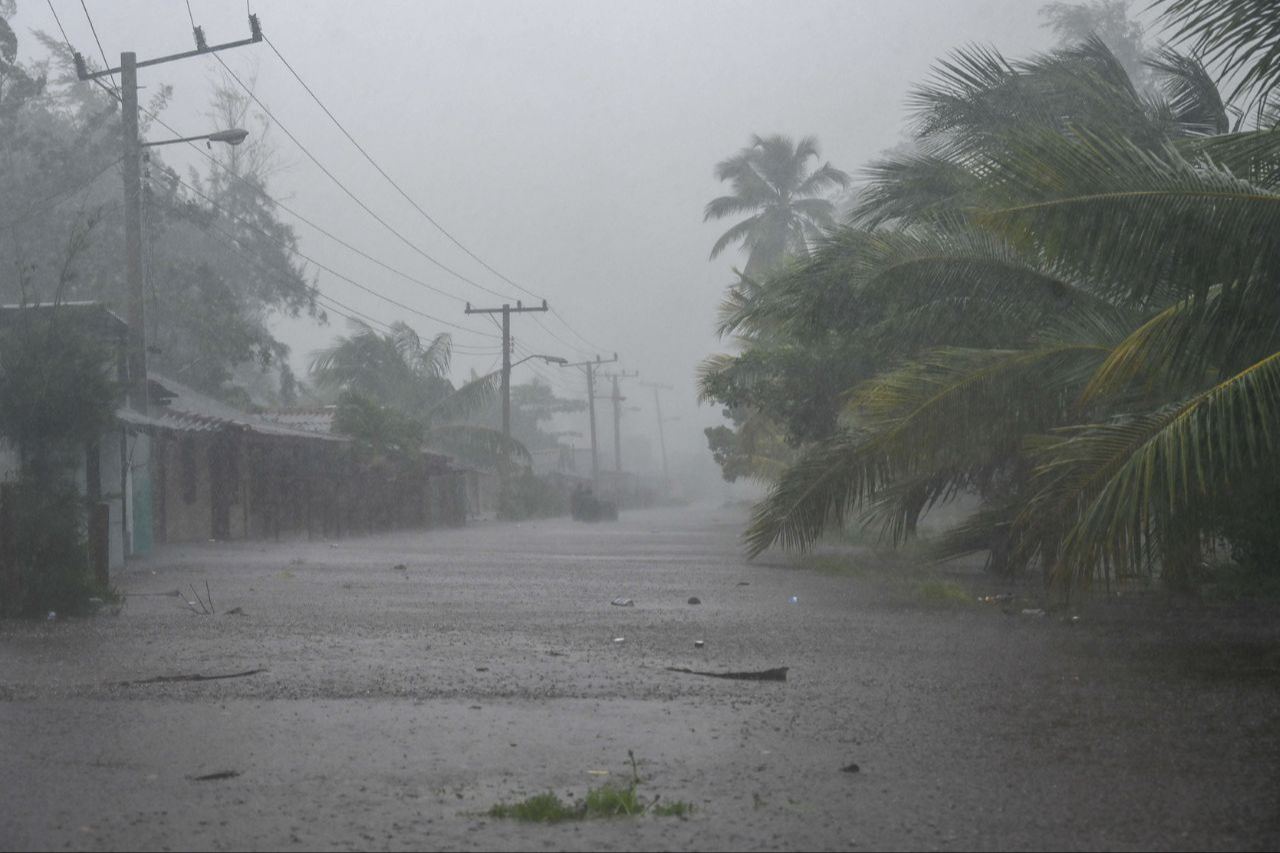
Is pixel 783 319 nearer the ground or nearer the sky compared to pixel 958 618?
nearer the sky

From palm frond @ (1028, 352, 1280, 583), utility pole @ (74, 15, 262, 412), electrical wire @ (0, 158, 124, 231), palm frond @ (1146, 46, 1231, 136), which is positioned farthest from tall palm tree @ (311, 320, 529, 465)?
palm frond @ (1028, 352, 1280, 583)

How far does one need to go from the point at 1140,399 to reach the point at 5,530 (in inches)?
379

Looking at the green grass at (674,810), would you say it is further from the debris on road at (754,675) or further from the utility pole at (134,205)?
the utility pole at (134,205)

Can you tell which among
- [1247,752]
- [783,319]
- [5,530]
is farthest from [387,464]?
[1247,752]

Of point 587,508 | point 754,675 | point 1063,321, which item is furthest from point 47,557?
point 587,508

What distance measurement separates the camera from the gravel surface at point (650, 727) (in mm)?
4512

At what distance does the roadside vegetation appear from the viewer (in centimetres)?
859

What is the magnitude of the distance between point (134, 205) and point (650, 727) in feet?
57.9

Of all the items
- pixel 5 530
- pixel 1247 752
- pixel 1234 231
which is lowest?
pixel 1247 752

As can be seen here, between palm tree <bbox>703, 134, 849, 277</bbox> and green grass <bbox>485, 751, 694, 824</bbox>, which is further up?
palm tree <bbox>703, 134, 849, 277</bbox>

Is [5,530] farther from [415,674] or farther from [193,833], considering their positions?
[193,833]

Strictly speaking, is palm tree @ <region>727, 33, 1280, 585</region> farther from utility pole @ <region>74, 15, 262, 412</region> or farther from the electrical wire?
the electrical wire

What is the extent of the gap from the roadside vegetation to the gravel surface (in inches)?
45.0

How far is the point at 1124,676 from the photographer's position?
7.73m
